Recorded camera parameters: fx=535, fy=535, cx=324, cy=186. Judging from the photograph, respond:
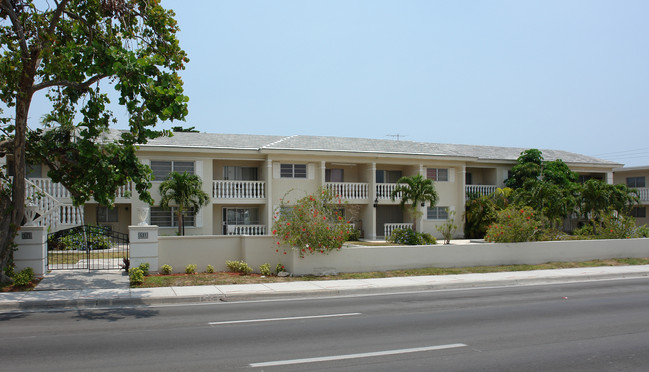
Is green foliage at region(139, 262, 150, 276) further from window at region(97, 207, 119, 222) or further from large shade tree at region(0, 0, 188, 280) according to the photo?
window at region(97, 207, 119, 222)

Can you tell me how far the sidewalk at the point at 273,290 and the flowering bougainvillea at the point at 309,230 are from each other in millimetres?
1341

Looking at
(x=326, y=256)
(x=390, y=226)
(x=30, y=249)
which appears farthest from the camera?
(x=390, y=226)

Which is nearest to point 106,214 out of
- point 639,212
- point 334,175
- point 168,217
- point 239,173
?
point 168,217

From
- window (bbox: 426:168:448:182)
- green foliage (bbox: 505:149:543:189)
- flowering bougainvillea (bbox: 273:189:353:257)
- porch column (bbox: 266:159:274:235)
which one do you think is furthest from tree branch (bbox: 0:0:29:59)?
green foliage (bbox: 505:149:543:189)

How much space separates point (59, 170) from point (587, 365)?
1445cm

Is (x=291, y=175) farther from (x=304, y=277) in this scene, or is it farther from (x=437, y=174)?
(x=304, y=277)

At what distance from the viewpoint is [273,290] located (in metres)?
14.8

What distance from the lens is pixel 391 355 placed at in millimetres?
7941

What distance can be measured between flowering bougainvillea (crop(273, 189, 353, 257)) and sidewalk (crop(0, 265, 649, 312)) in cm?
134

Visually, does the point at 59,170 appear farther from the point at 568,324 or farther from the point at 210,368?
the point at 568,324

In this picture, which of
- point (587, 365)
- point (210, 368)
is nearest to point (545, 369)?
point (587, 365)

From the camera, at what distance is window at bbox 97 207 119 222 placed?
95.7ft

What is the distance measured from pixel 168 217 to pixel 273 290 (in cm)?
1584

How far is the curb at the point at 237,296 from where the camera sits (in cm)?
1246
